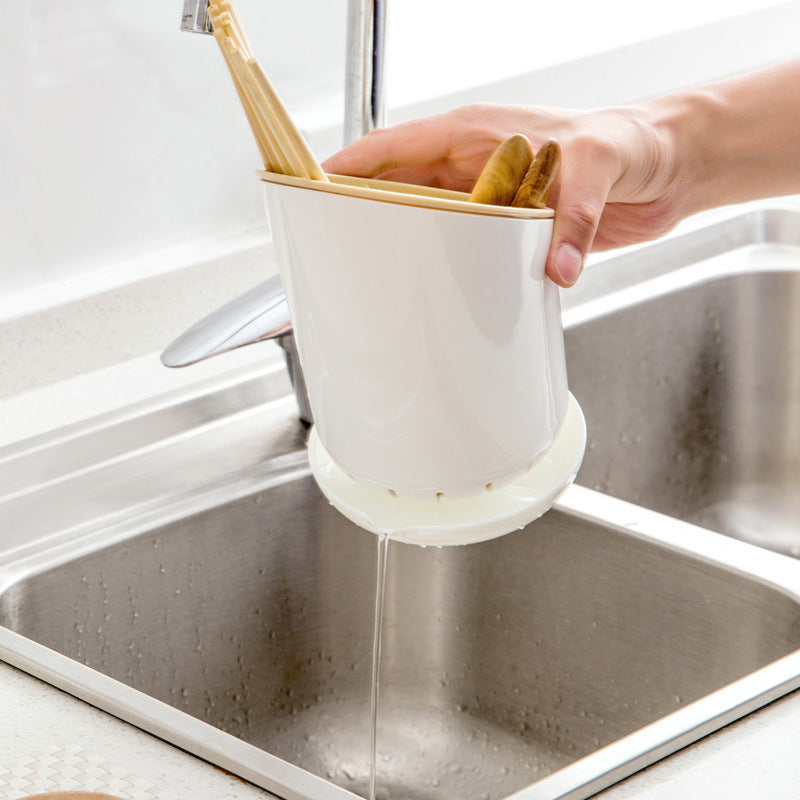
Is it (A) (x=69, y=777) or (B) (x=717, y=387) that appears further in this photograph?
(B) (x=717, y=387)

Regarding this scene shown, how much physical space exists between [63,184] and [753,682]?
619 mm

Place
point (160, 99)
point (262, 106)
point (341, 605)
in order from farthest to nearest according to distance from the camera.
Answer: point (160, 99), point (341, 605), point (262, 106)

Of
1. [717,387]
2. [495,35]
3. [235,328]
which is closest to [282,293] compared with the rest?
[235,328]

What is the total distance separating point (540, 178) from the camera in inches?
19.4

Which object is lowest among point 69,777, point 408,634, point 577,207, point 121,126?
point 408,634

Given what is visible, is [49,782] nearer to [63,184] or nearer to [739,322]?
[63,184]

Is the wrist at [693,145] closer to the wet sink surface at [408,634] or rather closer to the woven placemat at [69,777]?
the wet sink surface at [408,634]

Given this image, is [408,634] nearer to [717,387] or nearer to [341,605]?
[341,605]

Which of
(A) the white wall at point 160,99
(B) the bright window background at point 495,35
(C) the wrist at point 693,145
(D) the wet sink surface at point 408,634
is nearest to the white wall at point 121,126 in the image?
(A) the white wall at point 160,99

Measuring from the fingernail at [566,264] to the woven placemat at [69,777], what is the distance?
26 centimetres

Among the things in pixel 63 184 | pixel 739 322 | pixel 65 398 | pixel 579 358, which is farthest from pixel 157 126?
pixel 739 322

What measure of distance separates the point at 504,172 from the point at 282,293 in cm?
37

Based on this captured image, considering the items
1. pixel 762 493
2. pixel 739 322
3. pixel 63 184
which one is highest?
pixel 63 184

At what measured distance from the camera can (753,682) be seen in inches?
24.0
